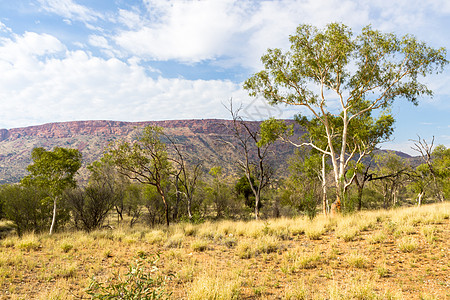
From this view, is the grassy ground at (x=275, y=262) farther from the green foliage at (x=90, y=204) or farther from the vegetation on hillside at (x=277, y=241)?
the green foliage at (x=90, y=204)

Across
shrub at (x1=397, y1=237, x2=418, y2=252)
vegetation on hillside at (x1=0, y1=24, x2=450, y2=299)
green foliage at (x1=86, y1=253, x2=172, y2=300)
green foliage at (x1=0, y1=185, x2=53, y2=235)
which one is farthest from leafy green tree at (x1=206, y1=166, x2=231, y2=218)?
green foliage at (x1=86, y1=253, x2=172, y2=300)

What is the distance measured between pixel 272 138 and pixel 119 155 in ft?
38.9

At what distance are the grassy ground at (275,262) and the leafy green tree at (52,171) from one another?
8731 millimetres

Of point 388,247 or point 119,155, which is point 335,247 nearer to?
point 388,247

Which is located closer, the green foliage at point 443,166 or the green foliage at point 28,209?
the green foliage at point 443,166

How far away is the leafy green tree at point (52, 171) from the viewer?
19.4 meters

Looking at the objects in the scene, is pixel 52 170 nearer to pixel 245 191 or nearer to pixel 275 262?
pixel 275 262

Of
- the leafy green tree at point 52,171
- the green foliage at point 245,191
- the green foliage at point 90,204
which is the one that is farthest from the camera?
the green foliage at point 245,191

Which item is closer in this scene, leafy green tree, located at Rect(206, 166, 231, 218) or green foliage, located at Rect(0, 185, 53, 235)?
green foliage, located at Rect(0, 185, 53, 235)

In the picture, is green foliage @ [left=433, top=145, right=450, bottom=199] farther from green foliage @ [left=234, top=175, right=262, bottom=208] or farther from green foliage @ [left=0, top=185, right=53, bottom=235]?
green foliage @ [left=0, top=185, right=53, bottom=235]

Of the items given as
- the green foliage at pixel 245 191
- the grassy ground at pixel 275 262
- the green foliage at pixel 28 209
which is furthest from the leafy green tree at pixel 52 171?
the green foliage at pixel 245 191

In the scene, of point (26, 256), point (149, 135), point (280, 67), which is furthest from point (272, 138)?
point (26, 256)

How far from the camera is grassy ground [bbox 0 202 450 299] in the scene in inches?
222

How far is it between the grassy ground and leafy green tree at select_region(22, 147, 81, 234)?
28.6ft
